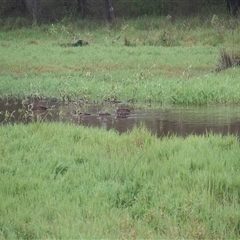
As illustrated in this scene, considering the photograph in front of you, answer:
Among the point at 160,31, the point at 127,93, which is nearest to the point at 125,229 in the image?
the point at 127,93

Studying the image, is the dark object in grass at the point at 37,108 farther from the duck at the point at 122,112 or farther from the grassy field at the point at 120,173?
the duck at the point at 122,112

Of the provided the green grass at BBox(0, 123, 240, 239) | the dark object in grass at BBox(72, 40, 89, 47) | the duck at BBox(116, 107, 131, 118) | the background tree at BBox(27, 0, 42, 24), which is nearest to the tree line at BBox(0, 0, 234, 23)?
the background tree at BBox(27, 0, 42, 24)

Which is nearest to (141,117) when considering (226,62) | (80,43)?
(226,62)

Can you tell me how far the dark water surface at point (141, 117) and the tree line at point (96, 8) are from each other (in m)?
17.3

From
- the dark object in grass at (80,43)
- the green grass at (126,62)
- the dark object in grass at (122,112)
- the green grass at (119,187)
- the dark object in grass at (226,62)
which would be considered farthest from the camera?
the dark object in grass at (80,43)

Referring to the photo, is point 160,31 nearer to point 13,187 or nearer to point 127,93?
point 127,93

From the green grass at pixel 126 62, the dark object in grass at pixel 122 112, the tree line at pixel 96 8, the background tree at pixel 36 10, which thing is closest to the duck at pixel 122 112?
the dark object in grass at pixel 122 112

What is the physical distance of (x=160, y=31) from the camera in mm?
22594

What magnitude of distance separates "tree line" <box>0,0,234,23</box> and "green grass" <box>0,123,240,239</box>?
2159 centimetres

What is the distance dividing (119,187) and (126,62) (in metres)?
11.9

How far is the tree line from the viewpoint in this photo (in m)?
30.0

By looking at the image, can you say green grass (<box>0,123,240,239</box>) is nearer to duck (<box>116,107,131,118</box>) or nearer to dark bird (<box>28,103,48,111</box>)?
duck (<box>116,107,131,118</box>)

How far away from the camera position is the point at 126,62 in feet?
57.9

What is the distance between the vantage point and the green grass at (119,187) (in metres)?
5.14
